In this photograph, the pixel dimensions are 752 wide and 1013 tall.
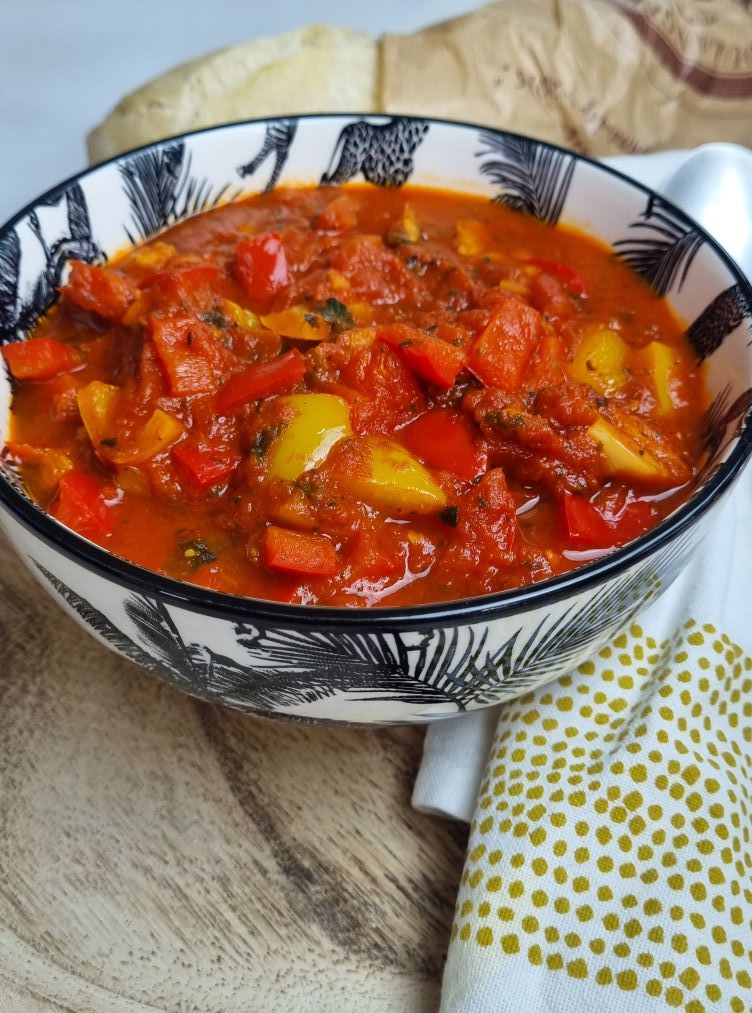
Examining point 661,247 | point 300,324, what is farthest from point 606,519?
point 661,247

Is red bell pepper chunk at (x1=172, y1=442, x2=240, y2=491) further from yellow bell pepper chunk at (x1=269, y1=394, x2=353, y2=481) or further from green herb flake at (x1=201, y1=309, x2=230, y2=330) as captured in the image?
green herb flake at (x1=201, y1=309, x2=230, y2=330)

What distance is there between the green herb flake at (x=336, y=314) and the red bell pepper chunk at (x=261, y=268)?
26cm

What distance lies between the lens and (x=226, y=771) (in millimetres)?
1863

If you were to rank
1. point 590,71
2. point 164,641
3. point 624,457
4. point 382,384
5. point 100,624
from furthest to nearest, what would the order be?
1. point 590,71
2. point 382,384
3. point 624,457
4. point 100,624
5. point 164,641

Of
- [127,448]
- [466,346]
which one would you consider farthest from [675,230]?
[127,448]

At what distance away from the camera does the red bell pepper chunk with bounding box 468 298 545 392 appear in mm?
1972

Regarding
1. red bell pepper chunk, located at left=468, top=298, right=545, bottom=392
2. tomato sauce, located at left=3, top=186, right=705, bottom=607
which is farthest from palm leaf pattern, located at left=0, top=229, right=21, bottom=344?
red bell pepper chunk, located at left=468, top=298, right=545, bottom=392

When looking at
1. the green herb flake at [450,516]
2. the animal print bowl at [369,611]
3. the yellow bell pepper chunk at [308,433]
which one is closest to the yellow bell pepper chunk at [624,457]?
the animal print bowl at [369,611]

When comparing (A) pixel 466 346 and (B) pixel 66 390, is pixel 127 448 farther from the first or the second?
(A) pixel 466 346

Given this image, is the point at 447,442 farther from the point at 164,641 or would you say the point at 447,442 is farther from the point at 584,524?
the point at 164,641

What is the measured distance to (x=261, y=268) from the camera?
7.61 ft

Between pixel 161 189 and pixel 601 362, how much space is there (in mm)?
1320

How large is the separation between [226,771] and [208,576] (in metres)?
0.43

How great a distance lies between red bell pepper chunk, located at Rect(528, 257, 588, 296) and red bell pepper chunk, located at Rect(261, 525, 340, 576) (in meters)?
1.14
